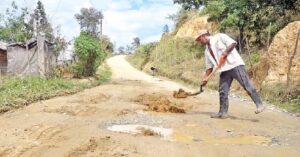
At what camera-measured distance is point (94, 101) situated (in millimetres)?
12641

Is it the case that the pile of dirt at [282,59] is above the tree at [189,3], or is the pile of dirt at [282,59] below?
below

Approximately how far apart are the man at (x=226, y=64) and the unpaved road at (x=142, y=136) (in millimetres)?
395

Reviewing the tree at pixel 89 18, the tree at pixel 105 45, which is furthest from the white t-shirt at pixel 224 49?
the tree at pixel 89 18

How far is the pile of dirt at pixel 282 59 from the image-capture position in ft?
50.8

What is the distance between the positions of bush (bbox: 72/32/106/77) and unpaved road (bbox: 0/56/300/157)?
1305 cm

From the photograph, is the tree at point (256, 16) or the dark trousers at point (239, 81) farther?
the tree at point (256, 16)

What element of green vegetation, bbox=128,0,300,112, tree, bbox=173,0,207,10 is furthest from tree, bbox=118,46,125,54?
tree, bbox=173,0,207,10

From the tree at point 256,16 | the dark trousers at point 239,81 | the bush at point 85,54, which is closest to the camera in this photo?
the dark trousers at point 239,81

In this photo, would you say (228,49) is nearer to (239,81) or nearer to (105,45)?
(239,81)

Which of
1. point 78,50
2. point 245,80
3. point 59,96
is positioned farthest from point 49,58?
point 245,80

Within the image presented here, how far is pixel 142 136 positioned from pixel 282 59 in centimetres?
1035

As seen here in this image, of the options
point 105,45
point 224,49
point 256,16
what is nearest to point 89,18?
point 105,45

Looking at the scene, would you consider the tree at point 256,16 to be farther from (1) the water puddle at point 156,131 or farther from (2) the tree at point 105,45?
(1) the water puddle at point 156,131

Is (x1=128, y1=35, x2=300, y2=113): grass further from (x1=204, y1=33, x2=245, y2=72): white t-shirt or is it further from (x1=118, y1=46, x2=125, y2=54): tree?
(x1=118, y1=46, x2=125, y2=54): tree
